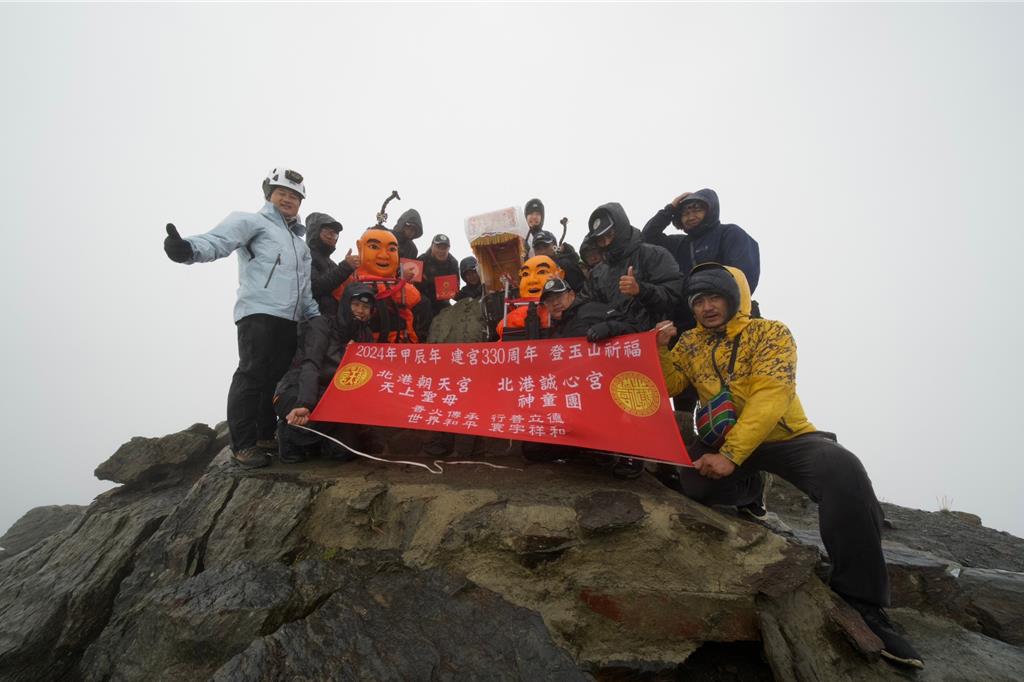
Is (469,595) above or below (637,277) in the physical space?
below

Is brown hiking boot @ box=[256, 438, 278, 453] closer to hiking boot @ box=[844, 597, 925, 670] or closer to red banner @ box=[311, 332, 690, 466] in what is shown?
red banner @ box=[311, 332, 690, 466]

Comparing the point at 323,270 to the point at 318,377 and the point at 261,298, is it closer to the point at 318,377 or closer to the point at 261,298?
the point at 261,298

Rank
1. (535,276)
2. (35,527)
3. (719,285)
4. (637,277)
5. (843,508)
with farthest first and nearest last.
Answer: (35,527) < (535,276) < (637,277) < (719,285) < (843,508)

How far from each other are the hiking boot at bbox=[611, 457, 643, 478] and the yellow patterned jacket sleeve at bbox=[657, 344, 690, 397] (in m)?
0.85

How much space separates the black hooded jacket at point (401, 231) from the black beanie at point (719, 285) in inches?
255

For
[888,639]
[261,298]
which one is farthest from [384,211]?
[888,639]

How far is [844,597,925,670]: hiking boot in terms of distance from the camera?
8.73 feet

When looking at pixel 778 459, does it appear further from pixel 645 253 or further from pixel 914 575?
pixel 645 253

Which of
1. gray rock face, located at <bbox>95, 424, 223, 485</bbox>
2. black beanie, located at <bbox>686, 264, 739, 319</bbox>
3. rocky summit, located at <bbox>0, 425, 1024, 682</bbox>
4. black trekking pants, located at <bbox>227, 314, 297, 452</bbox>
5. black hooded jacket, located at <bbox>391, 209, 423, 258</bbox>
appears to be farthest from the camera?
black hooded jacket, located at <bbox>391, 209, 423, 258</bbox>

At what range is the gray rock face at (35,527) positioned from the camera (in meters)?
7.38

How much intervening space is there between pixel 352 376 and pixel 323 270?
265 centimetres

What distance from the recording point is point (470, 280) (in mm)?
9078

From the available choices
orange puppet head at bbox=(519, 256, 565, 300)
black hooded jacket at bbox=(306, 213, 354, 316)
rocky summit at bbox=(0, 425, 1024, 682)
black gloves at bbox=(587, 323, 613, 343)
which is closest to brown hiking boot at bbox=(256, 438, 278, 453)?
rocky summit at bbox=(0, 425, 1024, 682)

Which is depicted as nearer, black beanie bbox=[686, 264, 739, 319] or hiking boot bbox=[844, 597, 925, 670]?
hiking boot bbox=[844, 597, 925, 670]
